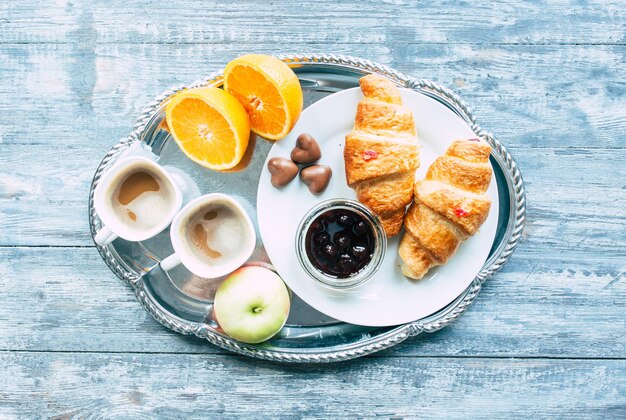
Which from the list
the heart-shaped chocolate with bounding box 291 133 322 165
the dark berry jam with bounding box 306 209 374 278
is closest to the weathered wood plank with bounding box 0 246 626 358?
the dark berry jam with bounding box 306 209 374 278

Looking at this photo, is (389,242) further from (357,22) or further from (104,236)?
(104,236)

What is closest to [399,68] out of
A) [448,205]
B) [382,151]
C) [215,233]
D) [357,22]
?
[357,22]

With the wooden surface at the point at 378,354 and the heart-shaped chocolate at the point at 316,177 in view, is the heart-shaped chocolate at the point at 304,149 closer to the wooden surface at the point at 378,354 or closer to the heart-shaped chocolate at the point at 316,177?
the heart-shaped chocolate at the point at 316,177

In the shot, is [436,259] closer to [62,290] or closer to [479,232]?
[479,232]

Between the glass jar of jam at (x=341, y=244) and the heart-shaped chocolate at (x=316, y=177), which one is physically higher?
the heart-shaped chocolate at (x=316, y=177)

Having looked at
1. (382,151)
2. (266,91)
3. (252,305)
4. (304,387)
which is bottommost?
(304,387)

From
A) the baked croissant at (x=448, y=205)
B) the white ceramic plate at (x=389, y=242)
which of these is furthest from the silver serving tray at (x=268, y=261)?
the baked croissant at (x=448, y=205)
